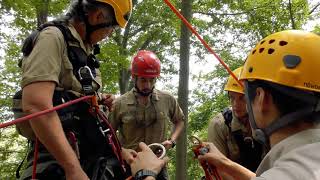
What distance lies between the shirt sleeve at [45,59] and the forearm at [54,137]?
243 mm

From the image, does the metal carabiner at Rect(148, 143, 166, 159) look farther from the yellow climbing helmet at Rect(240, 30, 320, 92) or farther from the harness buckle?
the yellow climbing helmet at Rect(240, 30, 320, 92)

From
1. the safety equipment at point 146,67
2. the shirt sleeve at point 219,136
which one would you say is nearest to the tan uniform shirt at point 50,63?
the shirt sleeve at point 219,136

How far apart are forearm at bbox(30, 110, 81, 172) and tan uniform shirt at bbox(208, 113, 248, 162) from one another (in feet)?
7.43

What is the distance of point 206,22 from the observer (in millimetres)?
13938

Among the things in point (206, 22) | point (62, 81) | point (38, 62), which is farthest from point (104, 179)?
point (206, 22)

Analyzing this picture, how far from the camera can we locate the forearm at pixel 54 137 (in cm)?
227

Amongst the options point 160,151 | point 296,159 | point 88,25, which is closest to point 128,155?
point 160,151

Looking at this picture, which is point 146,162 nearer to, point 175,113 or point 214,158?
point 214,158

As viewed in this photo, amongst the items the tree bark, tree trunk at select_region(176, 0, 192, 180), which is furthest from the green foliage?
tree trunk at select_region(176, 0, 192, 180)

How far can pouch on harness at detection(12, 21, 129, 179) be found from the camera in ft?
8.35

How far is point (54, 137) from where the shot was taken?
2264mm

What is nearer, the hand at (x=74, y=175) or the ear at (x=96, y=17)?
the hand at (x=74, y=175)

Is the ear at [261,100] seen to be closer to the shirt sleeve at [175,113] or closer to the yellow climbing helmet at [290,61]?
the yellow climbing helmet at [290,61]

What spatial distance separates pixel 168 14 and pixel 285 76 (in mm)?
11739
